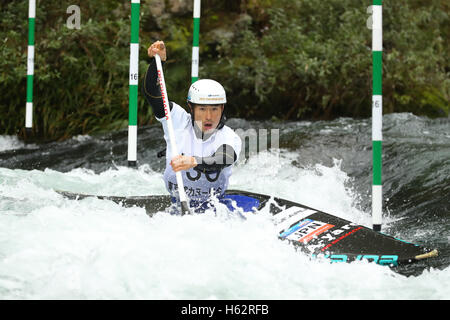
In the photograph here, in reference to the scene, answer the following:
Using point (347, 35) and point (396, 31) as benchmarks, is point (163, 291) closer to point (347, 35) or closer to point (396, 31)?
point (347, 35)

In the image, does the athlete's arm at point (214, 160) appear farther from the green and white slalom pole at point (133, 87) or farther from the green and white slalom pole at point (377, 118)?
the green and white slalom pole at point (133, 87)

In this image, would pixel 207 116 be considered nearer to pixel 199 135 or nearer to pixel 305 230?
pixel 199 135

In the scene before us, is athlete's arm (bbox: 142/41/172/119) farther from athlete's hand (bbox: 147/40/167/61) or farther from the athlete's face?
the athlete's face

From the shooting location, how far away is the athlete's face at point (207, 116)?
162 inches

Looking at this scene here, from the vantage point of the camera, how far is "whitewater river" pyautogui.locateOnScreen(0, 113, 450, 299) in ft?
10.3

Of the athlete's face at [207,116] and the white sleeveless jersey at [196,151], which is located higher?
the athlete's face at [207,116]

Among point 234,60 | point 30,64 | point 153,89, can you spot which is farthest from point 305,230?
point 234,60

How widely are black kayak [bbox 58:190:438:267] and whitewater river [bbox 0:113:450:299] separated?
0.09m

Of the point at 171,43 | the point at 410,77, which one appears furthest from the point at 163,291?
the point at 410,77

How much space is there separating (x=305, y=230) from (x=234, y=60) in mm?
5284

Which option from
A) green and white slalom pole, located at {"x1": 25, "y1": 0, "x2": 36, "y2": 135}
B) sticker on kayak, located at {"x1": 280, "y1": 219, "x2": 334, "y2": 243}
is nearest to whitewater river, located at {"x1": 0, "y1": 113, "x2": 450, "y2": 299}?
sticker on kayak, located at {"x1": 280, "y1": 219, "x2": 334, "y2": 243}

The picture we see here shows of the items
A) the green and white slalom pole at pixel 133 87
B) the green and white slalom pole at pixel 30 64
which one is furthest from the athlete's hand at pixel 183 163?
the green and white slalom pole at pixel 30 64

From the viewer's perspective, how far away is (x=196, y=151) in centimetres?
420

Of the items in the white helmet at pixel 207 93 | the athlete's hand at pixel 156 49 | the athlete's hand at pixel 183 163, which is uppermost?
the athlete's hand at pixel 156 49
